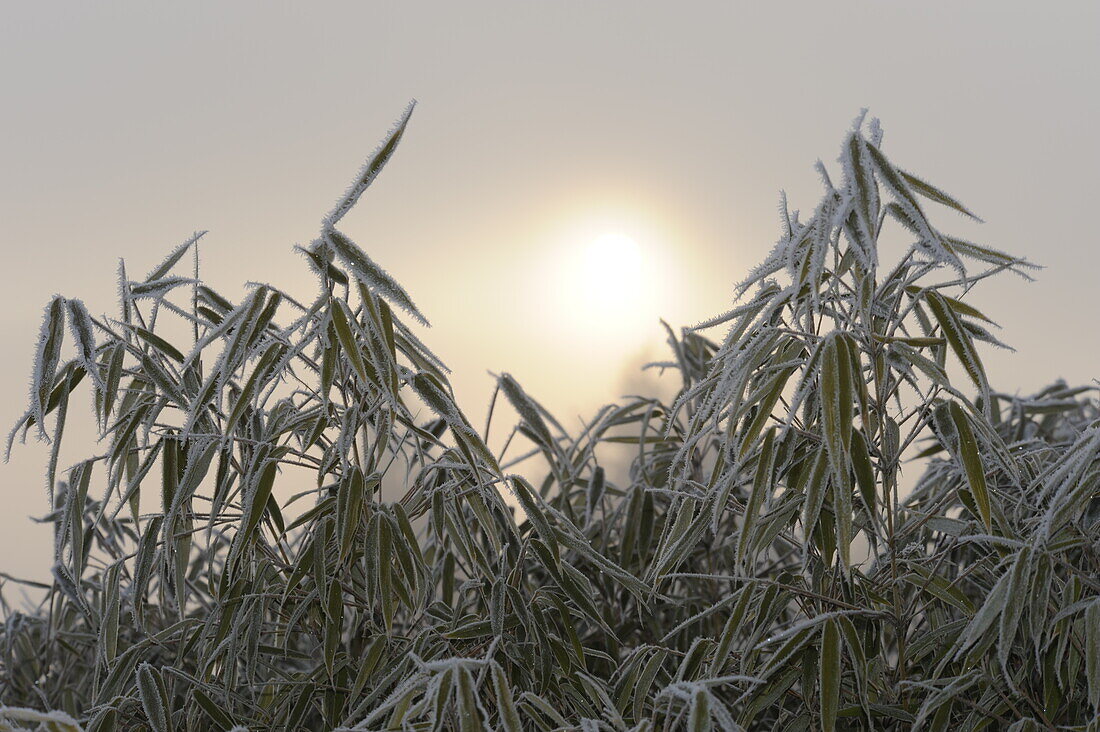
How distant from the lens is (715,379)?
104 cm

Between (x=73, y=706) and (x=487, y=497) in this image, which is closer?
(x=487, y=497)

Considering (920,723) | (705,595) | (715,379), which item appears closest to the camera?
(920,723)

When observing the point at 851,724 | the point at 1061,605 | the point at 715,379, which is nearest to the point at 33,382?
the point at 715,379

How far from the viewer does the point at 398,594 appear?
1131mm

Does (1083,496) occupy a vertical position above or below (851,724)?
above

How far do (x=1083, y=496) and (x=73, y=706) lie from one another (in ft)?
5.21

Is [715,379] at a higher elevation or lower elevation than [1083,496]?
higher

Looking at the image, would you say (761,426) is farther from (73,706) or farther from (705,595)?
(73,706)

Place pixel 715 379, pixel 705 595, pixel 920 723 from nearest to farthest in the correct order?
1. pixel 920 723
2. pixel 715 379
3. pixel 705 595

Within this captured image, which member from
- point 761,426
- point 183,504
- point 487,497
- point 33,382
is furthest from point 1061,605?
point 33,382

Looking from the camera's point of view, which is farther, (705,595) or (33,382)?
(705,595)

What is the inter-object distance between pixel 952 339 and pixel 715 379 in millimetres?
245

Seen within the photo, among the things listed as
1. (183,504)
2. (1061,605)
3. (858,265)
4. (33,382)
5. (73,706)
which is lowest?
(73,706)

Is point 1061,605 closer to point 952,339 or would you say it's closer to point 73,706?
point 952,339
